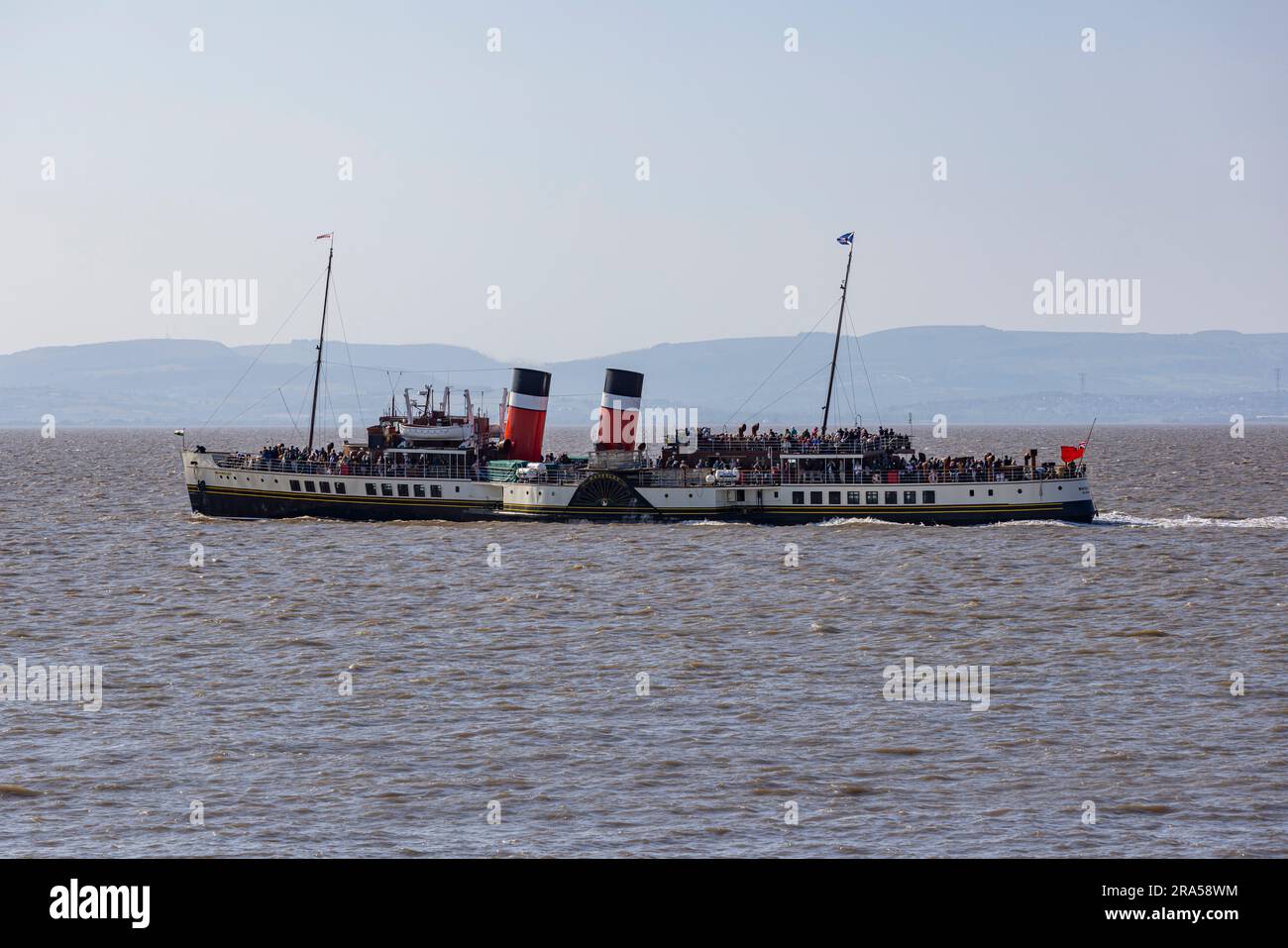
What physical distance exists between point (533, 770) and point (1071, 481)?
5897cm

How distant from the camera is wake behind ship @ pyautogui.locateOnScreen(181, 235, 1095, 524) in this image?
3255 inches

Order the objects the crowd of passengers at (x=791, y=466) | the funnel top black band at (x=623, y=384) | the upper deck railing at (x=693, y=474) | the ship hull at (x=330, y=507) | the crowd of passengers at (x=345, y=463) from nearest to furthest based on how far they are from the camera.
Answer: the upper deck railing at (x=693, y=474) < the crowd of passengers at (x=791, y=466) < the ship hull at (x=330, y=507) < the crowd of passengers at (x=345, y=463) < the funnel top black band at (x=623, y=384)

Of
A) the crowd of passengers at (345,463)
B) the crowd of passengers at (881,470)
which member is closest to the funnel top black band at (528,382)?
the crowd of passengers at (345,463)

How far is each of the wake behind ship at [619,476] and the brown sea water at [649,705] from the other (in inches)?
384

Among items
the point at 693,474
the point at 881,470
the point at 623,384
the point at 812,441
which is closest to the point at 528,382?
the point at 623,384

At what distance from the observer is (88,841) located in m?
25.0

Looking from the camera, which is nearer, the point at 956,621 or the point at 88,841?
the point at 88,841

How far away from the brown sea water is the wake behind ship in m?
9.76

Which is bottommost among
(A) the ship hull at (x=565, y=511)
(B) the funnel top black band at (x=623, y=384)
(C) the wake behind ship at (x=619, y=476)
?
(A) the ship hull at (x=565, y=511)

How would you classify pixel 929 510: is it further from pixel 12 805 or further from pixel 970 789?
pixel 12 805

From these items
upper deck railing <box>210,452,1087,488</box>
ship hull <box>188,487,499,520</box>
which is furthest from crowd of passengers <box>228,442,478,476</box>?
ship hull <box>188,487,499,520</box>

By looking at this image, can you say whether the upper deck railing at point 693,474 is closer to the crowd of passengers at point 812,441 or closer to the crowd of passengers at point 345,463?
the crowd of passengers at point 345,463

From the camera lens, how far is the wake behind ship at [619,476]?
82.7m

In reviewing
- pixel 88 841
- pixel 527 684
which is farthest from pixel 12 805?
pixel 527 684
